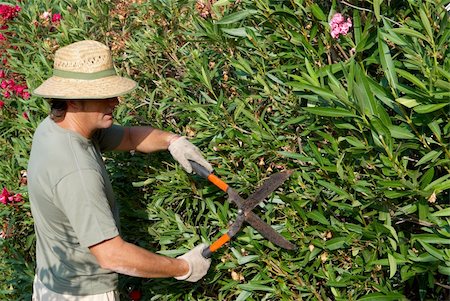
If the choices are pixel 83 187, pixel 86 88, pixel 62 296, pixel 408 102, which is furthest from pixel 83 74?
pixel 408 102

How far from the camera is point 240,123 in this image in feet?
13.1

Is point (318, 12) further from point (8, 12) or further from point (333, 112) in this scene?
point (8, 12)

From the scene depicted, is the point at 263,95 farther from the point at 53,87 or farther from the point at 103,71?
the point at 53,87

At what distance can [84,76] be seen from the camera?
12.7 ft

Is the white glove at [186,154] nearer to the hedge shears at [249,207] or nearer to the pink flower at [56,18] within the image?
the hedge shears at [249,207]

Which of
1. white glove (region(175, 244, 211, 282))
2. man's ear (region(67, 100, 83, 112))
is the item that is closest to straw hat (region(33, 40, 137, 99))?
man's ear (region(67, 100, 83, 112))

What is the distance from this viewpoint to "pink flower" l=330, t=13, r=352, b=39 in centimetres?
329

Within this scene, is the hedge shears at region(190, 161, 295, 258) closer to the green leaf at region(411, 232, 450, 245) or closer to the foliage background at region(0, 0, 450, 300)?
the foliage background at region(0, 0, 450, 300)

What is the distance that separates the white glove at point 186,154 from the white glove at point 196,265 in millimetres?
480

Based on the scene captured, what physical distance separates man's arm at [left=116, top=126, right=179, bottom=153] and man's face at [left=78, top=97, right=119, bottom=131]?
0.49 meters

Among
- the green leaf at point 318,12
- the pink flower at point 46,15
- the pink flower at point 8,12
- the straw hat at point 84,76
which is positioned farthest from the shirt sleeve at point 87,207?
the pink flower at point 8,12

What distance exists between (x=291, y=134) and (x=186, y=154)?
67 cm

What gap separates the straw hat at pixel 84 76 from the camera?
3.78m

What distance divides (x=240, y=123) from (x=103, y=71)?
0.79 meters
